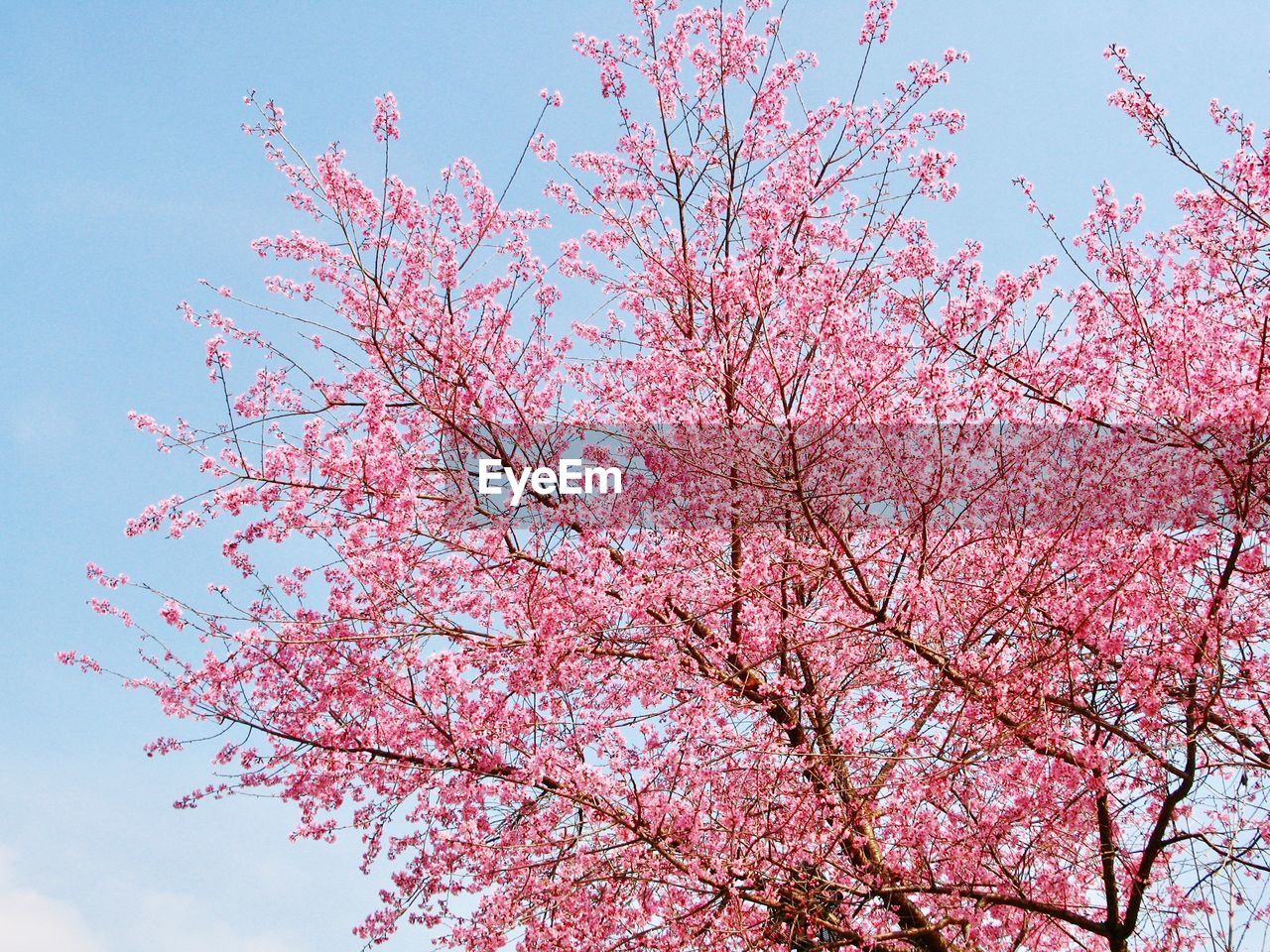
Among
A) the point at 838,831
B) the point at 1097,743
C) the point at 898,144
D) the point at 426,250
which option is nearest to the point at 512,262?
the point at 426,250

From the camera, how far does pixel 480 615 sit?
694 centimetres

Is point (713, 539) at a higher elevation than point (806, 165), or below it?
below

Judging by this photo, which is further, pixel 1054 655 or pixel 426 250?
pixel 426 250

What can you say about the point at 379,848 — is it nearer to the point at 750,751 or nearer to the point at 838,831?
the point at 750,751

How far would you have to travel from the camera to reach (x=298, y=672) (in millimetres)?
6414

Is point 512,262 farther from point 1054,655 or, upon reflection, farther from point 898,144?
point 1054,655

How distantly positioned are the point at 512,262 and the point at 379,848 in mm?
4428

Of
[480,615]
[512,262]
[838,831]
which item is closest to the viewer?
[838,831]

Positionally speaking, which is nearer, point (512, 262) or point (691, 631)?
point (691, 631)

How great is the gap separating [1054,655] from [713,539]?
242 centimetres

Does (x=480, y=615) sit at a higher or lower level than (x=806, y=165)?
lower

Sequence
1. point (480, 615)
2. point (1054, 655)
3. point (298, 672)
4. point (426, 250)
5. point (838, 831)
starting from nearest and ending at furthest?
point (1054, 655) → point (838, 831) → point (298, 672) → point (480, 615) → point (426, 250)

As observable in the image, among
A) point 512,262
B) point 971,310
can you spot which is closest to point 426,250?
point 512,262

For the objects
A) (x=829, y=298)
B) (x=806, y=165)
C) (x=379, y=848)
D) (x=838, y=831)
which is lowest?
(x=379, y=848)
